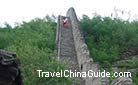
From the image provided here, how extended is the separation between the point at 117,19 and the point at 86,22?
7.46ft

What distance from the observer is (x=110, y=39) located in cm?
2391

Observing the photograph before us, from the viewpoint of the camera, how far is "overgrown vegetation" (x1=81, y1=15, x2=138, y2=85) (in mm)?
20875

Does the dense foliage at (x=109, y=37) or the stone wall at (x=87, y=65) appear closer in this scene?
the stone wall at (x=87, y=65)

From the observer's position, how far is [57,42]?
23.0m

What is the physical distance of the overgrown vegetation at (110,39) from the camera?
822 inches

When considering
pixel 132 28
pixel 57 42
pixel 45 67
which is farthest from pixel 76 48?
pixel 45 67

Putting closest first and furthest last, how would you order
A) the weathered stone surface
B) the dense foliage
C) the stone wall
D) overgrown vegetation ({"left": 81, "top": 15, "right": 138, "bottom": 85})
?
the stone wall, the weathered stone surface, overgrown vegetation ({"left": 81, "top": 15, "right": 138, "bottom": 85}), the dense foliage

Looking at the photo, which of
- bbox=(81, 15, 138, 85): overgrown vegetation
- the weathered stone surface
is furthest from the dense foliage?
the weathered stone surface

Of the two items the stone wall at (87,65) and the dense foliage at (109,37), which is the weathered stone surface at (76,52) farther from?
the dense foliage at (109,37)

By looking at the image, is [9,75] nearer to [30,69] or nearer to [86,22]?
[30,69]

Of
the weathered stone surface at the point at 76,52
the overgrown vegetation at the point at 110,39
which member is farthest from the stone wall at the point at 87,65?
the overgrown vegetation at the point at 110,39

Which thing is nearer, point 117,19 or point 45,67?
point 45,67

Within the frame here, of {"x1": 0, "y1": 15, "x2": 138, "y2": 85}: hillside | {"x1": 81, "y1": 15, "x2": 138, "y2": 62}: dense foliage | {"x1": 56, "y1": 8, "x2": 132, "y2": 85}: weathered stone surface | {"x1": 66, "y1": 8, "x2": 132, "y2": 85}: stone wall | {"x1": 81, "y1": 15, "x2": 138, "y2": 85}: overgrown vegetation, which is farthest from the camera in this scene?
{"x1": 81, "y1": 15, "x2": 138, "y2": 62}: dense foliage

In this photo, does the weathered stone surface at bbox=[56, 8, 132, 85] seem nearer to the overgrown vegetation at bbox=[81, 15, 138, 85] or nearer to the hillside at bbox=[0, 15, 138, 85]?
the hillside at bbox=[0, 15, 138, 85]
